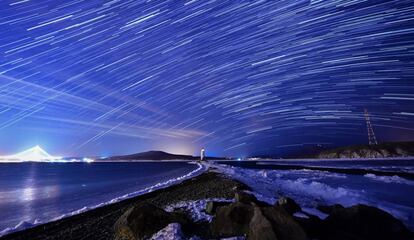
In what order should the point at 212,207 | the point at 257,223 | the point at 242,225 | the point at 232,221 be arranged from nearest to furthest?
the point at 257,223 → the point at 242,225 → the point at 232,221 → the point at 212,207

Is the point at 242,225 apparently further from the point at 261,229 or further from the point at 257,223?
the point at 261,229

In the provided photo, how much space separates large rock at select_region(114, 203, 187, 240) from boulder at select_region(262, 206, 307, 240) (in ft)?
12.9

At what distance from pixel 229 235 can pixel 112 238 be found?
4779 millimetres

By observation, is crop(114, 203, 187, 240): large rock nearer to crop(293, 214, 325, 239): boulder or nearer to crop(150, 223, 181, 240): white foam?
crop(150, 223, 181, 240): white foam

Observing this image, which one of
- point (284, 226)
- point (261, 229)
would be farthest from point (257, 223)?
point (284, 226)

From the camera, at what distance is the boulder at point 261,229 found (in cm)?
840

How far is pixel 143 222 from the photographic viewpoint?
1067 cm

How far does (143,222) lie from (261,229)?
456 cm

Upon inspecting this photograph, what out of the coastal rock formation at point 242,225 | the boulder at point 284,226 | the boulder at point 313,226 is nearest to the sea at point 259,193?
the coastal rock formation at point 242,225

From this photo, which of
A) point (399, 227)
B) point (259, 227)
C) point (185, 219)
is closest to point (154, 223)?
point (185, 219)

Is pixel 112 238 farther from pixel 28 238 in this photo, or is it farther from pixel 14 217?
pixel 14 217

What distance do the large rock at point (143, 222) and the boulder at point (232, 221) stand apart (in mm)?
1432

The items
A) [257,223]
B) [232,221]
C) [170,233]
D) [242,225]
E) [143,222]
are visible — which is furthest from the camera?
[143,222]

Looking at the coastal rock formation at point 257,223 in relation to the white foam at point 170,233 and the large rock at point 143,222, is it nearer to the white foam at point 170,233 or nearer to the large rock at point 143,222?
the white foam at point 170,233
